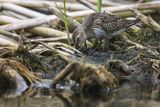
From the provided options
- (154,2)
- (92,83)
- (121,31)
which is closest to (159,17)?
(154,2)

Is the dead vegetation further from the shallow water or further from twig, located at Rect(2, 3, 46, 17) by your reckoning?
the shallow water

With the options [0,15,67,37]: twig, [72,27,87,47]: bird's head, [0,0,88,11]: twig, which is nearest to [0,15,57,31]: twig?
[0,15,67,37]: twig

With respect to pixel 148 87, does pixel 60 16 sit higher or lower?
higher

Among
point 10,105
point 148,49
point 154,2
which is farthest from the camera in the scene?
point 154,2

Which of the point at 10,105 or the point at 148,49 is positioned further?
the point at 148,49

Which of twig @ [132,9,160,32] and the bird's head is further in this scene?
twig @ [132,9,160,32]

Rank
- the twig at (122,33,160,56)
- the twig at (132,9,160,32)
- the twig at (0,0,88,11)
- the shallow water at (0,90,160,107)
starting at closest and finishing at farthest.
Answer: the shallow water at (0,90,160,107), the twig at (122,33,160,56), the twig at (132,9,160,32), the twig at (0,0,88,11)

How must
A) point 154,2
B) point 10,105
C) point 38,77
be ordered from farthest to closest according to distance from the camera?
1. point 154,2
2. point 38,77
3. point 10,105

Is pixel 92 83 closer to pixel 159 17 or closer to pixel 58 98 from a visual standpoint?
pixel 58 98
